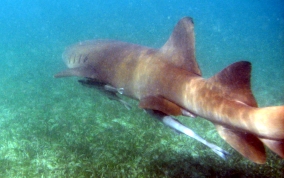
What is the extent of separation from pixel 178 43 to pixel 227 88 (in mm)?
1586

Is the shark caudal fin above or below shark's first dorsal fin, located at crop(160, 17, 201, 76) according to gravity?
below

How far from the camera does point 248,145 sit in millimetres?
3125

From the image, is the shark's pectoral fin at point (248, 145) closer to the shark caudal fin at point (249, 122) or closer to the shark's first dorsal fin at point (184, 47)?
the shark caudal fin at point (249, 122)

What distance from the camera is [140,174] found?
5.72 m

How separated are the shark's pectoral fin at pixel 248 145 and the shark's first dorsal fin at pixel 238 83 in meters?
0.53

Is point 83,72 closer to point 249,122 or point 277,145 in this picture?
point 249,122

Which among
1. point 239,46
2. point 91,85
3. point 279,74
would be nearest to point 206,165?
point 91,85

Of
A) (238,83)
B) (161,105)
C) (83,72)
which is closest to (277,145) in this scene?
(238,83)

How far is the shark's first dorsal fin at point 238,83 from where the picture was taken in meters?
2.95

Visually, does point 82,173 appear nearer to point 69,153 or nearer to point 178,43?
point 69,153

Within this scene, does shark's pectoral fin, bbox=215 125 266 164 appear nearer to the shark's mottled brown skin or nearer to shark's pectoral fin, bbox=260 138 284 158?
→ the shark's mottled brown skin

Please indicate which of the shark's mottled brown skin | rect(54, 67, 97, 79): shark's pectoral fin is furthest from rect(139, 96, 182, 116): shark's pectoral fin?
rect(54, 67, 97, 79): shark's pectoral fin

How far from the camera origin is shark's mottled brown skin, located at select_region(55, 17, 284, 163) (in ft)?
8.95

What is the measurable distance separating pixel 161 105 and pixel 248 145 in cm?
155
